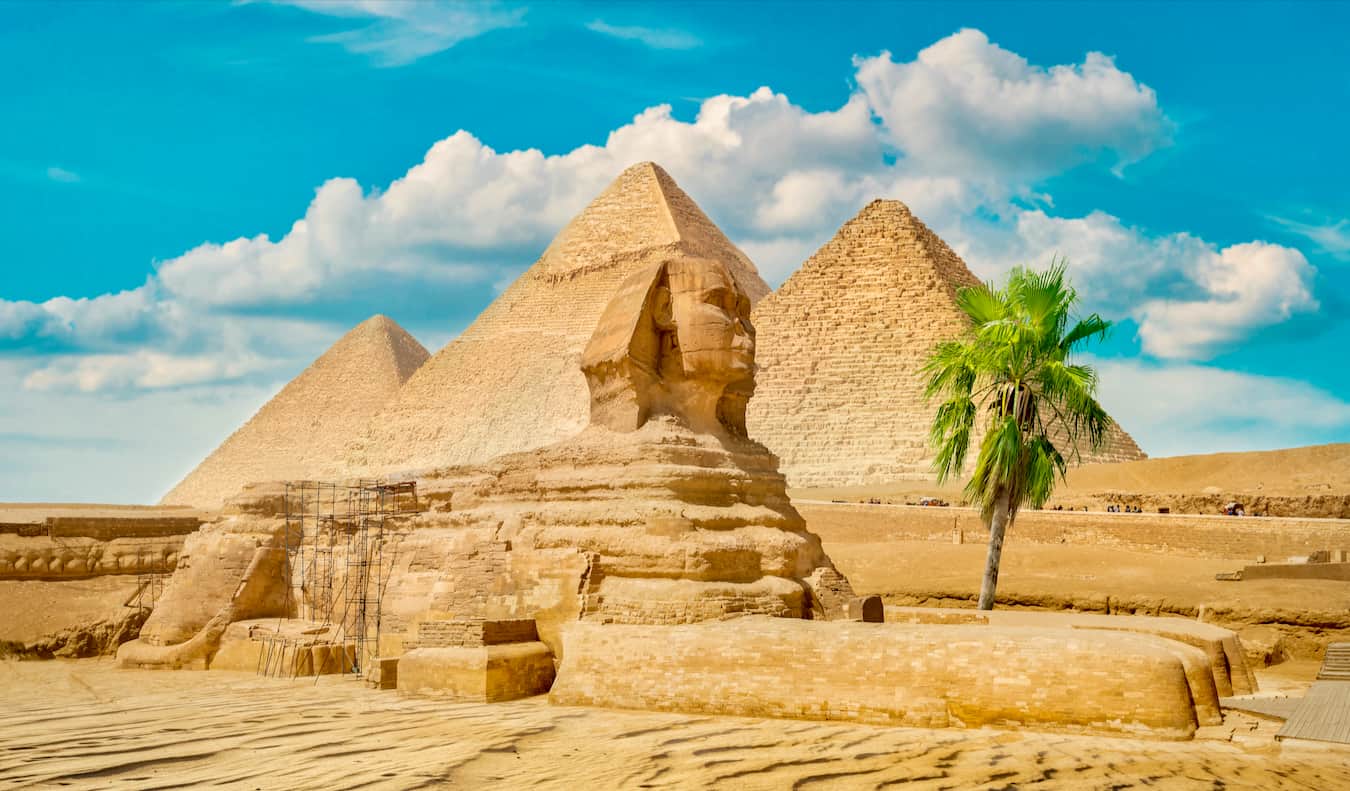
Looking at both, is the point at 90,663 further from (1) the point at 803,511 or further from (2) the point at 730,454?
(1) the point at 803,511

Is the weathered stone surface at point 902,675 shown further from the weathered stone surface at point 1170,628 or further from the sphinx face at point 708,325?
the sphinx face at point 708,325

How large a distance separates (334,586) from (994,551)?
644 cm

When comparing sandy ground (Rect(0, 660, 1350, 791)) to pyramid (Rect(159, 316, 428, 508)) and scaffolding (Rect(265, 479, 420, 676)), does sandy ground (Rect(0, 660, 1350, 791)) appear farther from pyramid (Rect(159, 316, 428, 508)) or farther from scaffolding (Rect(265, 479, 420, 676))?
pyramid (Rect(159, 316, 428, 508))

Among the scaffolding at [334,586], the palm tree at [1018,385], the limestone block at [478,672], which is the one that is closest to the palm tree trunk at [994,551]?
the palm tree at [1018,385]

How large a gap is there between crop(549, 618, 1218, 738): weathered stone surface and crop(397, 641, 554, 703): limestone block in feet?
1.52

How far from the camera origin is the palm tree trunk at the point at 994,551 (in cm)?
1145

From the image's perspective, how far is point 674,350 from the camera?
10.0m

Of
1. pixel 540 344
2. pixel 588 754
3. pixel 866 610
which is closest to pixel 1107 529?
pixel 866 610

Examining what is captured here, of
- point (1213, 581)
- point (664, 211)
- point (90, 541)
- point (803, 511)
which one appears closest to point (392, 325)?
point (664, 211)

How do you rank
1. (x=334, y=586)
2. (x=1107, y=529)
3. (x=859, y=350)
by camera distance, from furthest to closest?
(x=859, y=350), (x=1107, y=529), (x=334, y=586)

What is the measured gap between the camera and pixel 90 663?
12.9 metres

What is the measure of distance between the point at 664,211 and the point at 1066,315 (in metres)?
69.5

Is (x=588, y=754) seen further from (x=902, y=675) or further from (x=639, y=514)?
(x=639, y=514)

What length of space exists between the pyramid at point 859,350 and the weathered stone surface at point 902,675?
43.3 metres
